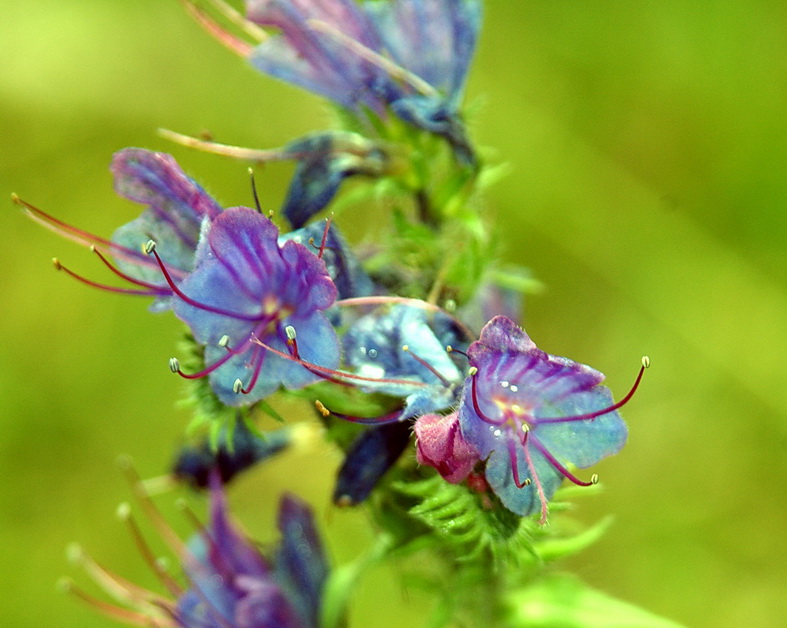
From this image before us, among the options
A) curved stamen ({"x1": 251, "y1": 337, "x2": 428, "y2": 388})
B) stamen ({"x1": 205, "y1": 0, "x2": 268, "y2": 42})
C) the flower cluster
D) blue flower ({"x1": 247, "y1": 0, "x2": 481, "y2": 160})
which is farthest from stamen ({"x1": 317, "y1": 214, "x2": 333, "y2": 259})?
stamen ({"x1": 205, "y1": 0, "x2": 268, "y2": 42})

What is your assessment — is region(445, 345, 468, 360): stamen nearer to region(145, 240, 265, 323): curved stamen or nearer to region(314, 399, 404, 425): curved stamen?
region(314, 399, 404, 425): curved stamen

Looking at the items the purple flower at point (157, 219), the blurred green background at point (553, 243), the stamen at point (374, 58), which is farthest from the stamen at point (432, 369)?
the blurred green background at point (553, 243)

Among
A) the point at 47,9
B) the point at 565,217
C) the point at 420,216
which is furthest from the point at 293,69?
the point at 47,9

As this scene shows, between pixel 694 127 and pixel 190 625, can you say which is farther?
pixel 694 127

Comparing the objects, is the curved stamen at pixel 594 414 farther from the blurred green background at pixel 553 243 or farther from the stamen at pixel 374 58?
the blurred green background at pixel 553 243

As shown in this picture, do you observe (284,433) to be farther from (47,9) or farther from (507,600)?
(47,9)

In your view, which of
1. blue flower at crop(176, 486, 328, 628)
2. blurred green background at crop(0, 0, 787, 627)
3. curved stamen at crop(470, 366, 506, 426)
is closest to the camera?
curved stamen at crop(470, 366, 506, 426)
